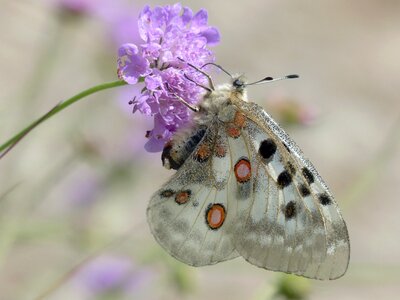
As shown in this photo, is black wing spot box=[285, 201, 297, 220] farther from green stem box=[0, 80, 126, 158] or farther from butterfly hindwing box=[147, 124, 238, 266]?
green stem box=[0, 80, 126, 158]

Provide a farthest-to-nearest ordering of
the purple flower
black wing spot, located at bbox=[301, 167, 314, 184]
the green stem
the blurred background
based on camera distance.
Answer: the blurred background → black wing spot, located at bbox=[301, 167, 314, 184] → the purple flower → the green stem

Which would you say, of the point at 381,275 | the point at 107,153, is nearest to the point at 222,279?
the point at 107,153

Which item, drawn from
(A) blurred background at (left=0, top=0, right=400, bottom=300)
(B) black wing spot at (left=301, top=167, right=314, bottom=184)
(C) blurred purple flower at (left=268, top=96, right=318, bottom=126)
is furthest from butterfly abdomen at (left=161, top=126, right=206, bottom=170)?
(C) blurred purple flower at (left=268, top=96, right=318, bottom=126)

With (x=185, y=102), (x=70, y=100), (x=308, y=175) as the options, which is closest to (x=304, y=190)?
(x=308, y=175)

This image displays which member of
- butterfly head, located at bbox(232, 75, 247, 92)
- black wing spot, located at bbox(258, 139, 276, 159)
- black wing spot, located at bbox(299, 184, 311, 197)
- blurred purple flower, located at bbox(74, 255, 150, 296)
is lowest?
blurred purple flower, located at bbox(74, 255, 150, 296)

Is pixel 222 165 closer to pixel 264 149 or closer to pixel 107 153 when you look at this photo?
pixel 264 149

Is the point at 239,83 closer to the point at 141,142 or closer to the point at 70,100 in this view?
the point at 70,100

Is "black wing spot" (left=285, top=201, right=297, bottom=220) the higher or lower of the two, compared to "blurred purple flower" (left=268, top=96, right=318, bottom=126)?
lower
